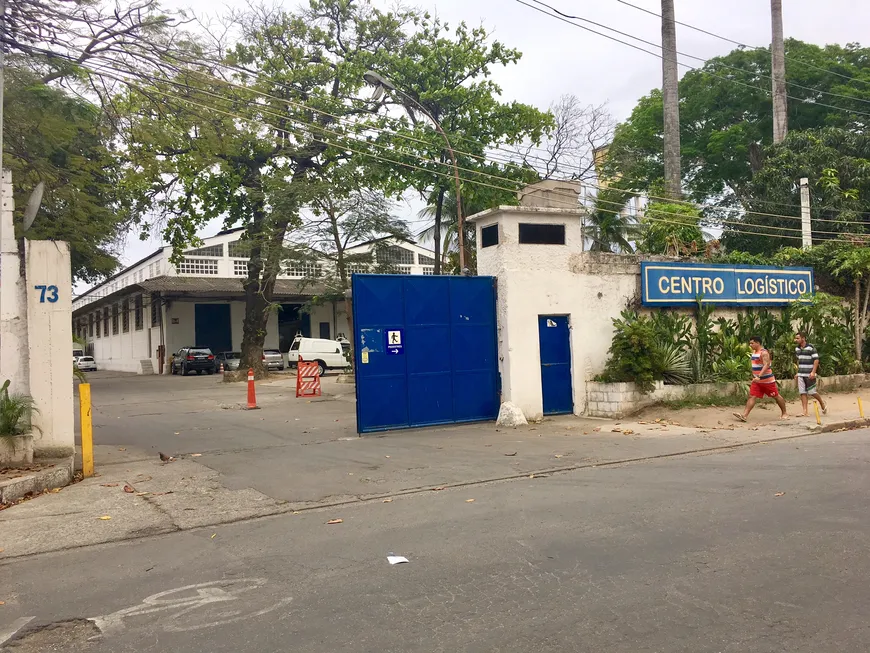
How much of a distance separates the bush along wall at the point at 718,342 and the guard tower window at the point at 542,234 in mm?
2175

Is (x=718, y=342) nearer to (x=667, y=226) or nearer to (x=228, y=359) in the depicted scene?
(x=667, y=226)

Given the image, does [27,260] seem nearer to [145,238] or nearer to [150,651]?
[150,651]

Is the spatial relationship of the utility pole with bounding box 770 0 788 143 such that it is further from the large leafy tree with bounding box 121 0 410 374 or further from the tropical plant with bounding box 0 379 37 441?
the tropical plant with bounding box 0 379 37 441

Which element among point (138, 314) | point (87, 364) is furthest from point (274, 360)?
point (87, 364)

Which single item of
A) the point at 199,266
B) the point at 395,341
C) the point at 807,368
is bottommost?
the point at 807,368

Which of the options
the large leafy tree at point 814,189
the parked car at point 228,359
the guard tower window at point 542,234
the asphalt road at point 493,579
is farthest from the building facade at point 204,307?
the asphalt road at point 493,579

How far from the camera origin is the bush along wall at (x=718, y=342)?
1480cm

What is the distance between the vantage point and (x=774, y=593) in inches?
188

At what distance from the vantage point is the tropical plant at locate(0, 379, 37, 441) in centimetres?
919

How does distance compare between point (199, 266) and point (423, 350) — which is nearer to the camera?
point (423, 350)

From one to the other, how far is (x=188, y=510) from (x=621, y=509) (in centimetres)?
462

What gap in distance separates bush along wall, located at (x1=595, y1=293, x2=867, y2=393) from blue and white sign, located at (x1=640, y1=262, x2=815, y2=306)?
0.32 meters

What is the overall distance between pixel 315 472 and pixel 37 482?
3.38 m

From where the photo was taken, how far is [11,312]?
376 inches
